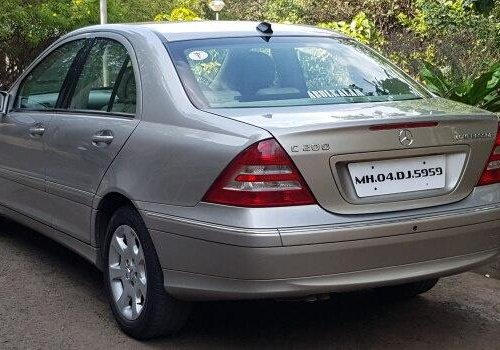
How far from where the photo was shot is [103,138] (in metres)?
4.46

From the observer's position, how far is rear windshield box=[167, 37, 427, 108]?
13.7ft

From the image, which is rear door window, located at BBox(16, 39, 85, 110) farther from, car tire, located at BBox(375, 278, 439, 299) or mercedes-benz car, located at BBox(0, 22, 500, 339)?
car tire, located at BBox(375, 278, 439, 299)

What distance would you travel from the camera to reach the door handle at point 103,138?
4413 mm

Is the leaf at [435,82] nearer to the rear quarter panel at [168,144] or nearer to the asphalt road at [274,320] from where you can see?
the asphalt road at [274,320]

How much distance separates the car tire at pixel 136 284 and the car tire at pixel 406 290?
4.73 feet

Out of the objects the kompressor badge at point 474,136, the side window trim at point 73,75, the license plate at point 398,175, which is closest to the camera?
the license plate at point 398,175

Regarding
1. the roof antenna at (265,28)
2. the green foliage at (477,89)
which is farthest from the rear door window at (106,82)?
the green foliage at (477,89)

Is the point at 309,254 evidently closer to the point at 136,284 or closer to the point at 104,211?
the point at 136,284

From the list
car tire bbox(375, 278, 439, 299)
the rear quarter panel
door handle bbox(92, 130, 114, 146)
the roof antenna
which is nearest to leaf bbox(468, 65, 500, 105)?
car tire bbox(375, 278, 439, 299)

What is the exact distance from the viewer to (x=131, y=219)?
4.14m

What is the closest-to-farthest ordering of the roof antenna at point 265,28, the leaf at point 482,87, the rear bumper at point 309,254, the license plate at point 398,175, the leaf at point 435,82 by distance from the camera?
the rear bumper at point 309,254 < the license plate at point 398,175 < the roof antenna at point 265,28 < the leaf at point 482,87 < the leaf at point 435,82

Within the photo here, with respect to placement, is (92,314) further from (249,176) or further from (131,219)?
(249,176)

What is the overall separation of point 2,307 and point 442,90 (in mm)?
5095

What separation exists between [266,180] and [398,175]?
25.1 inches
